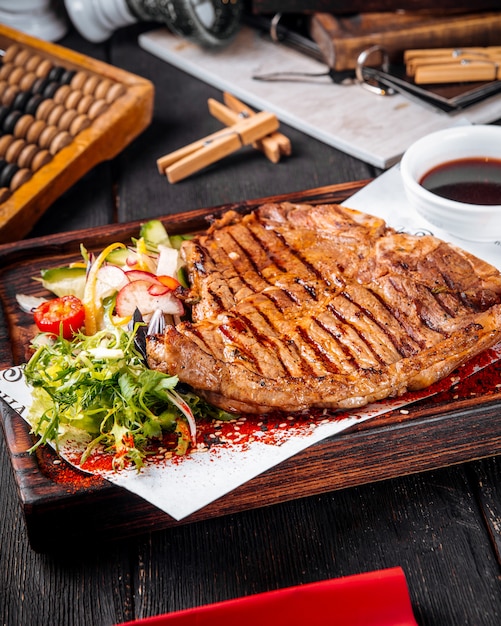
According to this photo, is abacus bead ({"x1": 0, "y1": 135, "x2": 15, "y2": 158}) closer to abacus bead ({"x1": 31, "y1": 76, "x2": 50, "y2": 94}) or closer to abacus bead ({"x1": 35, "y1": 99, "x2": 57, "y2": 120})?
abacus bead ({"x1": 35, "y1": 99, "x2": 57, "y2": 120})

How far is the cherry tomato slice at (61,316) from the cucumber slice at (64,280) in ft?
0.54

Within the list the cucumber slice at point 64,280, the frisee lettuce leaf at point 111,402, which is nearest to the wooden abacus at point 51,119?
the cucumber slice at point 64,280

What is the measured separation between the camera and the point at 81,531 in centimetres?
306

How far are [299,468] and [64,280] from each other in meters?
1.69

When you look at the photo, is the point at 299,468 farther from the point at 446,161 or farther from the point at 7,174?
the point at 7,174

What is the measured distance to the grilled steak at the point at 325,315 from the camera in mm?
3184

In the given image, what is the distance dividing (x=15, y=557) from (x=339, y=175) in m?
3.25

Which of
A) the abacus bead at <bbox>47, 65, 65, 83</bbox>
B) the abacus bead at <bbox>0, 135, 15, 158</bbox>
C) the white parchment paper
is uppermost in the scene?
the abacus bead at <bbox>47, 65, 65, 83</bbox>

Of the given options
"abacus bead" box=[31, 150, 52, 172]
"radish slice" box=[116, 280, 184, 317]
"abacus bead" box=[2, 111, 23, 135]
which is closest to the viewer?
"radish slice" box=[116, 280, 184, 317]

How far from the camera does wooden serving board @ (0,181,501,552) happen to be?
9.85 feet

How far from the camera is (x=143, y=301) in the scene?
372 centimetres

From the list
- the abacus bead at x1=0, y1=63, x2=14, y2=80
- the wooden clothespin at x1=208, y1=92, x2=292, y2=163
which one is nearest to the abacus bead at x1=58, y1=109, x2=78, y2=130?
the abacus bead at x1=0, y1=63, x2=14, y2=80

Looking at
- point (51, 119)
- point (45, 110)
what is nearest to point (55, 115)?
point (51, 119)

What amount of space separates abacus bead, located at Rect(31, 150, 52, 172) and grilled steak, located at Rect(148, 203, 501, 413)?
1603 millimetres
